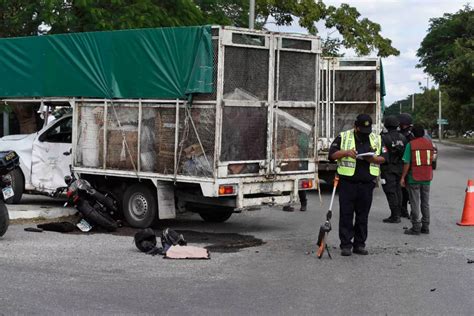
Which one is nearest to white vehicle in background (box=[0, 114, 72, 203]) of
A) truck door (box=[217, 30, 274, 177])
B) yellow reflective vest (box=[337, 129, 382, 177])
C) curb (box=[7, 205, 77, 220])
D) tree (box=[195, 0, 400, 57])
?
curb (box=[7, 205, 77, 220])

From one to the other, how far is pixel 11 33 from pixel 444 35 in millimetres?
41788

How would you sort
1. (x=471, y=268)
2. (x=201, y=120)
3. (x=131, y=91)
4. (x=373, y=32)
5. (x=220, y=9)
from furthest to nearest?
(x=373, y=32) → (x=220, y=9) → (x=131, y=91) → (x=201, y=120) → (x=471, y=268)

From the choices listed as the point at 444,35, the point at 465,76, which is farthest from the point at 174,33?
the point at 444,35

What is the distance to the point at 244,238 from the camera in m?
10.1

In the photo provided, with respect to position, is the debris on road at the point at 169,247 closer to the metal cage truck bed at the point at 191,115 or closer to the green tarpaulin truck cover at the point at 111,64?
the metal cage truck bed at the point at 191,115

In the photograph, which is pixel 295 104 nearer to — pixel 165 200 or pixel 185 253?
pixel 165 200

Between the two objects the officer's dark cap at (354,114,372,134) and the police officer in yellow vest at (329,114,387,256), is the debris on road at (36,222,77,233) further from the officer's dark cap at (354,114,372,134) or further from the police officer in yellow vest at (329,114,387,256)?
the officer's dark cap at (354,114,372,134)

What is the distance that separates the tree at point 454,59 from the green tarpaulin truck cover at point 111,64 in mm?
30202

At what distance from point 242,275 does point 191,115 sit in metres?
3.02

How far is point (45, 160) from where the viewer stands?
12.0m

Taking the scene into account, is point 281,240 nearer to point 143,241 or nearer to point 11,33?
point 143,241

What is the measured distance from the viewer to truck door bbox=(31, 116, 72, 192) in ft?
38.9

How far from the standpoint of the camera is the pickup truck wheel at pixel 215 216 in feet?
38.1

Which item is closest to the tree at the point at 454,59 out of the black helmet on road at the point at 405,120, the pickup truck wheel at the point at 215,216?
the black helmet on road at the point at 405,120
